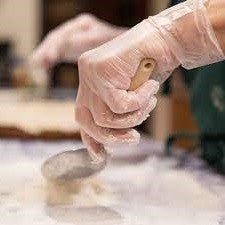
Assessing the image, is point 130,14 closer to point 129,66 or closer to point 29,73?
point 29,73

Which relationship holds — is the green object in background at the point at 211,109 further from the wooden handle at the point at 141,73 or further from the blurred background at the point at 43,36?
the blurred background at the point at 43,36

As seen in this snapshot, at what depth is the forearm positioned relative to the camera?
29.2 inches

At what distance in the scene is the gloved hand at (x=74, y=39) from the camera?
1.27 meters

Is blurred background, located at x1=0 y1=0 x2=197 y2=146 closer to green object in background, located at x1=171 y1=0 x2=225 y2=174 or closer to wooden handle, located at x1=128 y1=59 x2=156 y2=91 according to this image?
green object in background, located at x1=171 y1=0 x2=225 y2=174

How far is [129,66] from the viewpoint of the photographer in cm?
74

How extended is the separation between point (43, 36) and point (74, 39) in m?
2.14

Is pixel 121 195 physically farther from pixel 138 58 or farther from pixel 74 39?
pixel 74 39

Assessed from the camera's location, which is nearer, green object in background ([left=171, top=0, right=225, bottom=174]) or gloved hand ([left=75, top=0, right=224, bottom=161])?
gloved hand ([left=75, top=0, right=224, bottom=161])

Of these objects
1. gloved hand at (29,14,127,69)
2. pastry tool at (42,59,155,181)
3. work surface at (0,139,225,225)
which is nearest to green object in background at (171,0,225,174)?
work surface at (0,139,225,225)

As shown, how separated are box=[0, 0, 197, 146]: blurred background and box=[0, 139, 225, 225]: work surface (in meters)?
0.88

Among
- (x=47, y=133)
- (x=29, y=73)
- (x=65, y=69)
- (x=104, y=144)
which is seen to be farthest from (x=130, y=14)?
(x=104, y=144)

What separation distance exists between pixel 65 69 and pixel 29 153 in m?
2.29

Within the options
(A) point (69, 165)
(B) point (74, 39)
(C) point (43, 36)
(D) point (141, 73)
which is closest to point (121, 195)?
(A) point (69, 165)

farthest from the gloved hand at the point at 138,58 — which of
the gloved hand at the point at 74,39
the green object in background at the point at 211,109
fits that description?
the gloved hand at the point at 74,39
